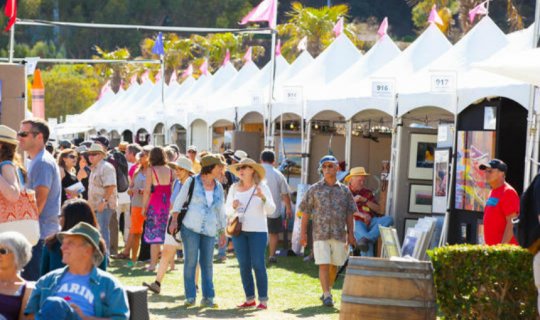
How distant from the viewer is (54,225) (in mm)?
8141

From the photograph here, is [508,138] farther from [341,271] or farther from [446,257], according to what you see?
[446,257]

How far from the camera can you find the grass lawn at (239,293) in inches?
437

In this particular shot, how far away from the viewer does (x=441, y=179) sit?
14.2 metres

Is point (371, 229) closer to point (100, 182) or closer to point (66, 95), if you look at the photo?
point (100, 182)

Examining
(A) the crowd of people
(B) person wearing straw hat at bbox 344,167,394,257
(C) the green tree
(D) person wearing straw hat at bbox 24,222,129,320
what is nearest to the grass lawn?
(A) the crowd of people

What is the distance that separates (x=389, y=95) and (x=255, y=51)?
46.3 metres

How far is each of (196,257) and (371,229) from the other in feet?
14.7

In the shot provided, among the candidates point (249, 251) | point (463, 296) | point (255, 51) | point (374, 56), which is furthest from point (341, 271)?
point (255, 51)

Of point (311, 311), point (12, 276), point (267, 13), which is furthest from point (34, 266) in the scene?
point (267, 13)

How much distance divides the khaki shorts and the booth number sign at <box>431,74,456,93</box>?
9.09 ft

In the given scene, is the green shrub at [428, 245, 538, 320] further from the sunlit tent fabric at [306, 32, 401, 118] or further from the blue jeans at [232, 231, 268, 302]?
the sunlit tent fabric at [306, 32, 401, 118]

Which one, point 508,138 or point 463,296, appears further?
point 508,138

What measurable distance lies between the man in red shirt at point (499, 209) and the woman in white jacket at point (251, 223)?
2250 mm

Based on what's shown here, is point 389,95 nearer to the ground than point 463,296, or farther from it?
farther from it
